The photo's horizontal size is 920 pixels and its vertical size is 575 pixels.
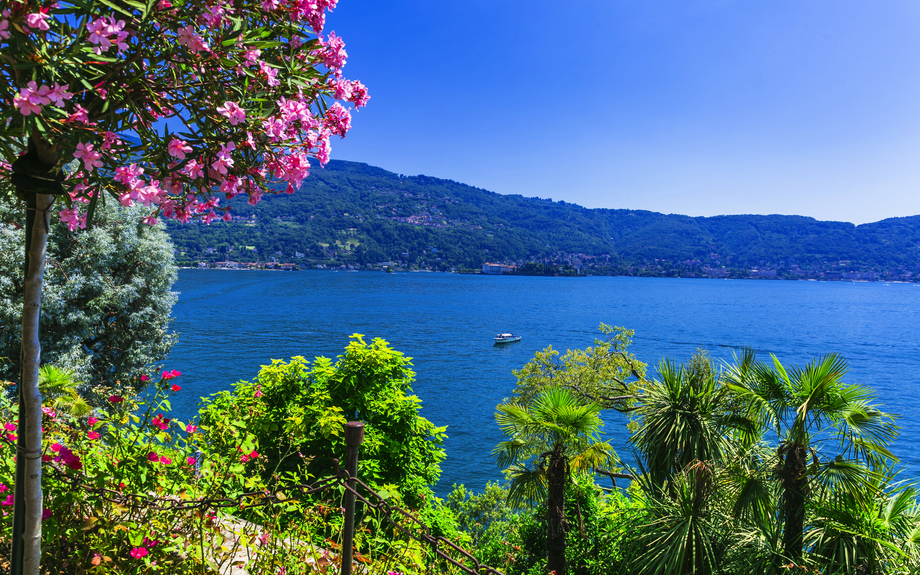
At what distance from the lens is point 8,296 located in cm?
1114

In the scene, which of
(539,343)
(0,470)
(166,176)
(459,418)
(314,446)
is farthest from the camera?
(539,343)

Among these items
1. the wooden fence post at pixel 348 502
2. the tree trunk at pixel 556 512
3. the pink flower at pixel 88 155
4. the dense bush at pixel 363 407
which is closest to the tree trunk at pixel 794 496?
the tree trunk at pixel 556 512

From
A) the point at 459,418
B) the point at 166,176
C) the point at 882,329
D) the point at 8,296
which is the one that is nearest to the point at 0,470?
the point at 166,176

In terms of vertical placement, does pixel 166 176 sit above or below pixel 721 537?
above

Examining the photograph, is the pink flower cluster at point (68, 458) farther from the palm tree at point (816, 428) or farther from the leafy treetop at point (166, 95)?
the palm tree at point (816, 428)

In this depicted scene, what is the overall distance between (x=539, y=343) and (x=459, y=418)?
2670cm

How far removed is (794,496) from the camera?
5.89 metres

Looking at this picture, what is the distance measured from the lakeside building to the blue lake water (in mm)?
66811

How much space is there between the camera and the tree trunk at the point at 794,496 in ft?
19.0

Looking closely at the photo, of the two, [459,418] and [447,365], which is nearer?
[459,418]

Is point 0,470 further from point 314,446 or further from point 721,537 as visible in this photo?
point 721,537

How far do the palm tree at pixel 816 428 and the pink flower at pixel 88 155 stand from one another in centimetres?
680

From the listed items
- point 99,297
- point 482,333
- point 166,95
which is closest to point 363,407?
point 166,95

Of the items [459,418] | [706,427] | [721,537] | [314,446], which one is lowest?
[459,418]
